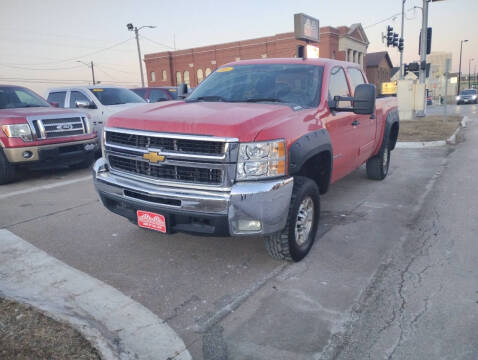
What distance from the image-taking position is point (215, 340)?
273 cm

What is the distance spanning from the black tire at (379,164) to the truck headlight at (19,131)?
20.7ft

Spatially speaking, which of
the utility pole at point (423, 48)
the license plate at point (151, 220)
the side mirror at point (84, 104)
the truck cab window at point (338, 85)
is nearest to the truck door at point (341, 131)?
the truck cab window at point (338, 85)

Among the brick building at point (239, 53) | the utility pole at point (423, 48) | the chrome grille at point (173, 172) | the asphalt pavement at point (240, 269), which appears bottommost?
the asphalt pavement at point (240, 269)

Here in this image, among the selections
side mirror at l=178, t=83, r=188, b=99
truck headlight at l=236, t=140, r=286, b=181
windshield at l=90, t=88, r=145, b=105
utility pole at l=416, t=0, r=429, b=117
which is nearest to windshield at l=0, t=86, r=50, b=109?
windshield at l=90, t=88, r=145, b=105

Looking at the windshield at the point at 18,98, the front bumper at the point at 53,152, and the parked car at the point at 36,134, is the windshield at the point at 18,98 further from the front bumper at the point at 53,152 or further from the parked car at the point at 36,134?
the front bumper at the point at 53,152

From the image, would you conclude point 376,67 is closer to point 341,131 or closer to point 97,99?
point 97,99

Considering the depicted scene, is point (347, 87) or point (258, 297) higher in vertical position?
point (347, 87)

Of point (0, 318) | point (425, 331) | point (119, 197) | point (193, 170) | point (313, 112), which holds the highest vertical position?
point (313, 112)

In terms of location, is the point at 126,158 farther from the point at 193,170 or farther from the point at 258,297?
the point at 258,297

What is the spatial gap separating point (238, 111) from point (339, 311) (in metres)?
1.91

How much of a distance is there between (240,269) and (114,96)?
7994 mm

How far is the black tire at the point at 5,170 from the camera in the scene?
720 cm

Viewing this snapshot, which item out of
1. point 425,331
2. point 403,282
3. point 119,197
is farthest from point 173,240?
point 425,331

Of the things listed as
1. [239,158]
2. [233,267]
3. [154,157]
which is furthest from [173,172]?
[233,267]
